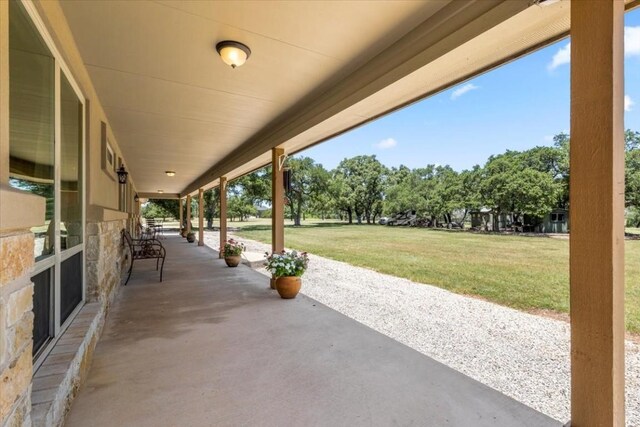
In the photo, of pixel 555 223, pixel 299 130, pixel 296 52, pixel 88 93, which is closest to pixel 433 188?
pixel 555 223

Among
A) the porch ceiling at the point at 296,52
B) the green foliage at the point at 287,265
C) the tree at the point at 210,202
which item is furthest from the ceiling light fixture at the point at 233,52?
the tree at the point at 210,202

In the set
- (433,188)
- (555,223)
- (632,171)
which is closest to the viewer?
(632,171)

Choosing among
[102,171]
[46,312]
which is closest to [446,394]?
[46,312]

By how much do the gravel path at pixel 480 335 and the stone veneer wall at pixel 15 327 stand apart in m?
2.78

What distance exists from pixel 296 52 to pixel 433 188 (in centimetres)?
2901

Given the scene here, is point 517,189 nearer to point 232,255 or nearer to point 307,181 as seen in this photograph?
point 307,181

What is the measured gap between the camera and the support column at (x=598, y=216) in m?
1.24

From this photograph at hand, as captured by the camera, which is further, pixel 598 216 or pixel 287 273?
pixel 287 273

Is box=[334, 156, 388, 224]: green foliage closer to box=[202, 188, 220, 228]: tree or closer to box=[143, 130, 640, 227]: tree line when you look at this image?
box=[143, 130, 640, 227]: tree line

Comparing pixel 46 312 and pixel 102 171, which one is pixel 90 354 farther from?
pixel 102 171

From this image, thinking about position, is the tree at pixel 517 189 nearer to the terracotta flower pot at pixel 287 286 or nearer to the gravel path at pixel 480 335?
the gravel path at pixel 480 335

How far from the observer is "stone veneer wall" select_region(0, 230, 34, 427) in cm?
99

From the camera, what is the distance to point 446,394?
6.40 ft

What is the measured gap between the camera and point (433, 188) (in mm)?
29094
